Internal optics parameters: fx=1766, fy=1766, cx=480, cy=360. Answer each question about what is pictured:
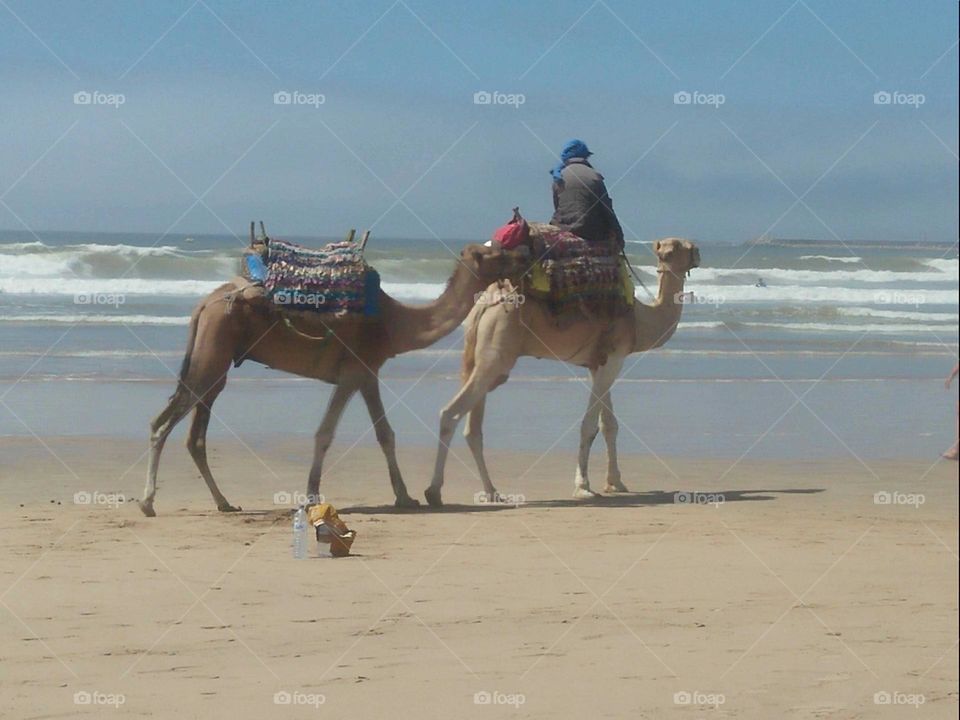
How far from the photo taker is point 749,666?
8.70m

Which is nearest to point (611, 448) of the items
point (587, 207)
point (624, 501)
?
point (624, 501)

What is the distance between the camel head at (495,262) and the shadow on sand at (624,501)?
1.89m

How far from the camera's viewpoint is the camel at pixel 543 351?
14.6 meters

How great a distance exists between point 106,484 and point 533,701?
7967 millimetres

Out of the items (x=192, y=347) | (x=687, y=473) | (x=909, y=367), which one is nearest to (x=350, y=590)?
(x=192, y=347)

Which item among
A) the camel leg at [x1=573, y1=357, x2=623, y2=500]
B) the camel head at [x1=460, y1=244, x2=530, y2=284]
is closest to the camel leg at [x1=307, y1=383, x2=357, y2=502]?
the camel head at [x1=460, y1=244, x2=530, y2=284]

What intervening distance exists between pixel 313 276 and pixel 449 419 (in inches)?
67.4

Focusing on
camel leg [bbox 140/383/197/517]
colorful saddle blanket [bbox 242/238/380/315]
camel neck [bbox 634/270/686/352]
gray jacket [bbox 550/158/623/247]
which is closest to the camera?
colorful saddle blanket [bbox 242/238/380/315]

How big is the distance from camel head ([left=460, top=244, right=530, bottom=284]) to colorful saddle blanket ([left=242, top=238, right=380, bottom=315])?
897 mm

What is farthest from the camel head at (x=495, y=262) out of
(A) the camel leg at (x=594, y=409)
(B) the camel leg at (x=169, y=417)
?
(B) the camel leg at (x=169, y=417)

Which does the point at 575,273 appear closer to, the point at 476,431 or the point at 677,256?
the point at 476,431

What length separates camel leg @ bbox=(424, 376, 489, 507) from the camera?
1445 centimetres

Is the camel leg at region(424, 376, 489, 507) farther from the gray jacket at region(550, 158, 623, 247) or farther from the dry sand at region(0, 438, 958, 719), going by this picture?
the gray jacket at region(550, 158, 623, 247)

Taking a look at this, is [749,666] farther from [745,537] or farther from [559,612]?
[745,537]
